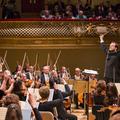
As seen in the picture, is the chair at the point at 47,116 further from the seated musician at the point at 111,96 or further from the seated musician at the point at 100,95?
the seated musician at the point at 100,95

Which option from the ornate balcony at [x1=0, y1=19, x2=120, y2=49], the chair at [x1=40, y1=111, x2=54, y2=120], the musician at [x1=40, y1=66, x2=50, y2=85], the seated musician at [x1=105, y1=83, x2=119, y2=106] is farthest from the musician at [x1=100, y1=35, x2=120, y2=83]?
the ornate balcony at [x1=0, y1=19, x2=120, y2=49]

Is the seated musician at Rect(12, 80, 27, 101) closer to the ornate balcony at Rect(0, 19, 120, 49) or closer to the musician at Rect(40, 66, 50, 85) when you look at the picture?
the musician at Rect(40, 66, 50, 85)

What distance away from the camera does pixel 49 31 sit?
51.7 feet

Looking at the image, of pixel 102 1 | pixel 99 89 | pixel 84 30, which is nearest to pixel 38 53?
pixel 84 30

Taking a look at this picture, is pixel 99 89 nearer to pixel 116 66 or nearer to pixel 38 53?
pixel 116 66

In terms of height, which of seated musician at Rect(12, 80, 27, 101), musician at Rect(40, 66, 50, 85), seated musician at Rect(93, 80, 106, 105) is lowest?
musician at Rect(40, 66, 50, 85)

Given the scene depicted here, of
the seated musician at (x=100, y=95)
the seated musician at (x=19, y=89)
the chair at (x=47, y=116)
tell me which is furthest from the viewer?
the seated musician at (x=100, y=95)

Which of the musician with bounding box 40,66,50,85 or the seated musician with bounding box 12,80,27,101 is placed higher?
the seated musician with bounding box 12,80,27,101

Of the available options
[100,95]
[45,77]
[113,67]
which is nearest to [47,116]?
[100,95]

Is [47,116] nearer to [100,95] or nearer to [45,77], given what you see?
[100,95]

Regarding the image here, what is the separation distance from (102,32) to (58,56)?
179 centimetres

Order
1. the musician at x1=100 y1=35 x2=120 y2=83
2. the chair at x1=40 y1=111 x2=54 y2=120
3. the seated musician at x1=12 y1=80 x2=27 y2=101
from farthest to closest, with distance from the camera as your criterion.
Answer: the musician at x1=100 y1=35 x2=120 y2=83 < the seated musician at x1=12 y1=80 x2=27 y2=101 < the chair at x1=40 y1=111 x2=54 y2=120

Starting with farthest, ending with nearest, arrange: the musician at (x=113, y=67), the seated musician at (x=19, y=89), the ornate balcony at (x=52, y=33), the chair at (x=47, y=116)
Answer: the ornate balcony at (x=52, y=33)
the musician at (x=113, y=67)
the seated musician at (x=19, y=89)
the chair at (x=47, y=116)

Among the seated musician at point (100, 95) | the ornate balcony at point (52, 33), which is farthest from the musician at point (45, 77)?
the ornate balcony at point (52, 33)
